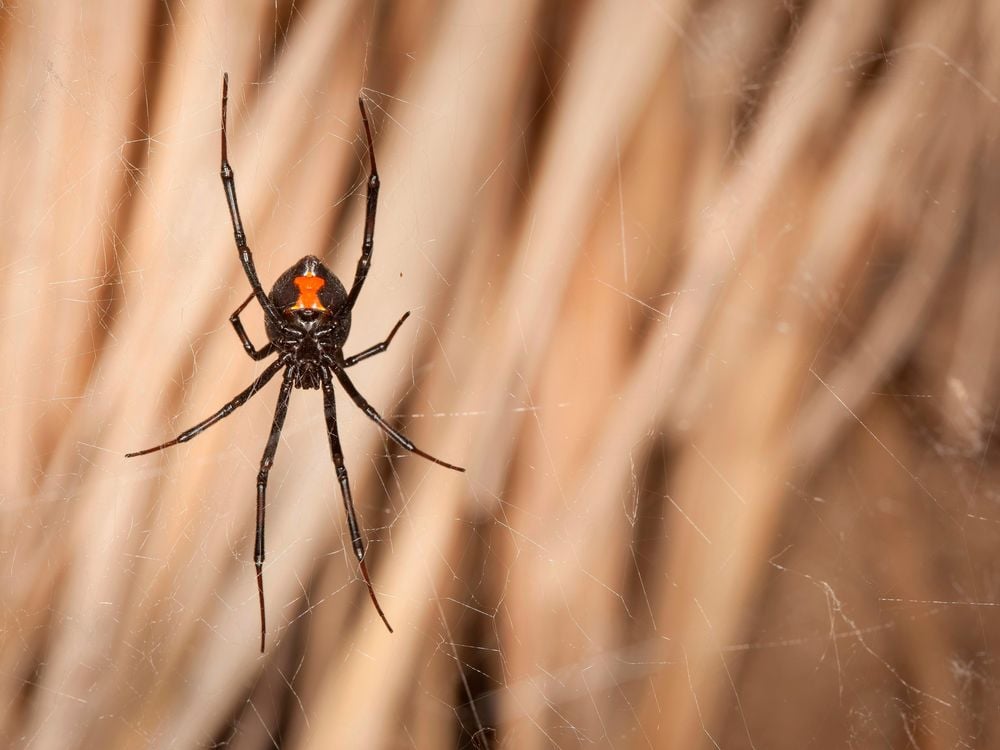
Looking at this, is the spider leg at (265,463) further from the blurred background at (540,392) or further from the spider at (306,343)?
the blurred background at (540,392)

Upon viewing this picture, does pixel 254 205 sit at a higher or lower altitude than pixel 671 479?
higher

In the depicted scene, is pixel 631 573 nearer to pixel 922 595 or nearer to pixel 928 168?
pixel 922 595

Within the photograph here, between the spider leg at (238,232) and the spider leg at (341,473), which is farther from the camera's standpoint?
the spider leg at (341,473)

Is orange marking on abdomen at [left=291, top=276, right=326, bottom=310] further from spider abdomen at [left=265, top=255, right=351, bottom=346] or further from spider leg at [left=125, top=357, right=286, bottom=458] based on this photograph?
spider leg at [left=125, top=357, right=286, bottom=458]

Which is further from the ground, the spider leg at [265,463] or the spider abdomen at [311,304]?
the spider abdomen at [311,304]

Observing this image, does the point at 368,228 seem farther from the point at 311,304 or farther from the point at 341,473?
the point at 341,473

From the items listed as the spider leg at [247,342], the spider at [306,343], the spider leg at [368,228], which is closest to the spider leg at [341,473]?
the spider at [306,343]

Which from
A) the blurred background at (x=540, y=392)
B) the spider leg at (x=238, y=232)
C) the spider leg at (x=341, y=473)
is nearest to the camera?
the spider leg at (x=238, y=232)

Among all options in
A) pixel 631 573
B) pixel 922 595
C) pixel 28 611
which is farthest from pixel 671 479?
pixel 28 611
